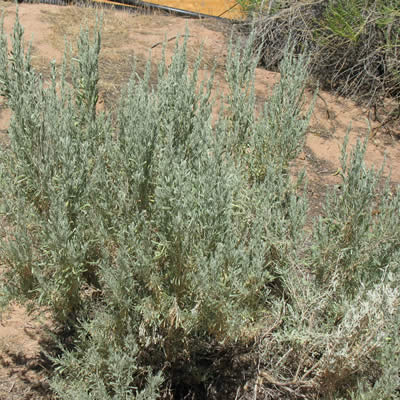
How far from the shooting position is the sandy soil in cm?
322

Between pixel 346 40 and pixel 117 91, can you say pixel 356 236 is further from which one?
pixel 346 40

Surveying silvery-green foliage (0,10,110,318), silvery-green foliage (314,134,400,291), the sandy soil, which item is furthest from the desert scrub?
silvery-green foliage (0,10,110,318)

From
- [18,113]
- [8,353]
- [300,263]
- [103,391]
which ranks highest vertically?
[18,113]

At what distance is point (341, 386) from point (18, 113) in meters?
1.88

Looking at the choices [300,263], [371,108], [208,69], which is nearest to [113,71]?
[208,69]

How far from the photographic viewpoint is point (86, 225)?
2689 millimetres

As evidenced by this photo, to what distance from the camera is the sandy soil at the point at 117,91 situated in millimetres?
3223

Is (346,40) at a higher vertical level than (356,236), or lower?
higher

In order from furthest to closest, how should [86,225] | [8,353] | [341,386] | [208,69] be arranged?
[208,69]
[8,353]
[86,225]
[341,386]

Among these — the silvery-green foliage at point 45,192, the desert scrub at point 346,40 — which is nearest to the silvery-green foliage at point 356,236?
the silvery-green foliage at point 45,192

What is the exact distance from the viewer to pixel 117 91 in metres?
5.28

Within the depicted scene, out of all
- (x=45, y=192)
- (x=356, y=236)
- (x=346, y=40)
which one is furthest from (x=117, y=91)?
(x=356, y=236)

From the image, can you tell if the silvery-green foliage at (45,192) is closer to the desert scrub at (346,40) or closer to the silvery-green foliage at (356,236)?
the silvery-green foliage at (356,236)

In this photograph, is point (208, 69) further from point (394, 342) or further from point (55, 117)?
point (394, 342)
